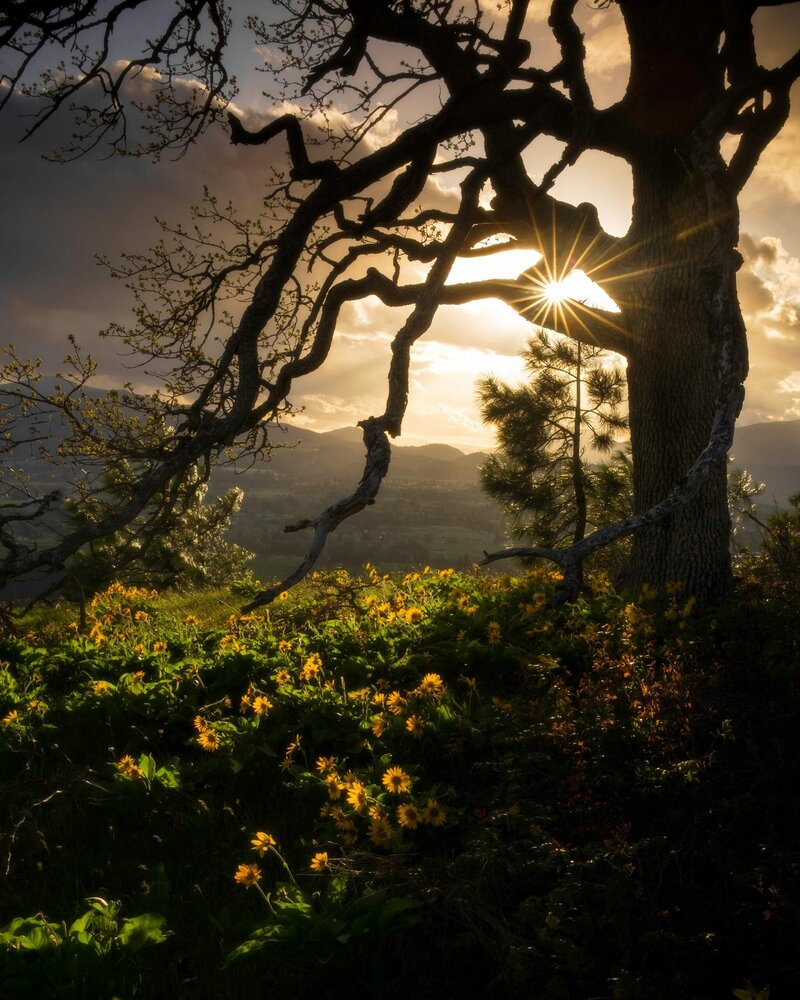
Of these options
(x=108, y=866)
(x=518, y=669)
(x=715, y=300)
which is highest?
(x=715, y=300)

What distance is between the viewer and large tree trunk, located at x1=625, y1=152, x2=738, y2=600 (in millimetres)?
6953

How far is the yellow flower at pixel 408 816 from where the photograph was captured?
306 cm

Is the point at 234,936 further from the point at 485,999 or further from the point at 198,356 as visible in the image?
the point at 198,356

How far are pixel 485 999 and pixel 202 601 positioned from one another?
9.35 metres

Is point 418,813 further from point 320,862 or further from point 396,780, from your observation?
point 320,862

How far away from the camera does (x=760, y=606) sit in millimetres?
5195

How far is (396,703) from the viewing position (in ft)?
14.1

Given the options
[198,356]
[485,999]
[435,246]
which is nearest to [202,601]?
[198,356]

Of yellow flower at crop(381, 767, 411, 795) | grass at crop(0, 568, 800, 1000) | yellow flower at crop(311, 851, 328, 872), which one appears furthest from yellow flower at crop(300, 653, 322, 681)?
yellow flower at crop(311, 851, 328, 872)

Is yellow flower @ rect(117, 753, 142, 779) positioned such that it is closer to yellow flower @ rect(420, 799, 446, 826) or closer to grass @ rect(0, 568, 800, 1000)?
grass @ rect(0, 568, 800, 1000)

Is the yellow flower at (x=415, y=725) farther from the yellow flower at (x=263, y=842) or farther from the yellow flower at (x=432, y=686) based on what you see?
the yellow flower at (x=263, y=842)

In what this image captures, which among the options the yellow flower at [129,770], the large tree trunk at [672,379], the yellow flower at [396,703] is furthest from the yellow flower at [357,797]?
the large tree trunk at [672,379]

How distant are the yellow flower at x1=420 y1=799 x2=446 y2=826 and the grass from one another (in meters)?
0.02

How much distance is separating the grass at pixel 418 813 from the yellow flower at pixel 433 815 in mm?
20
